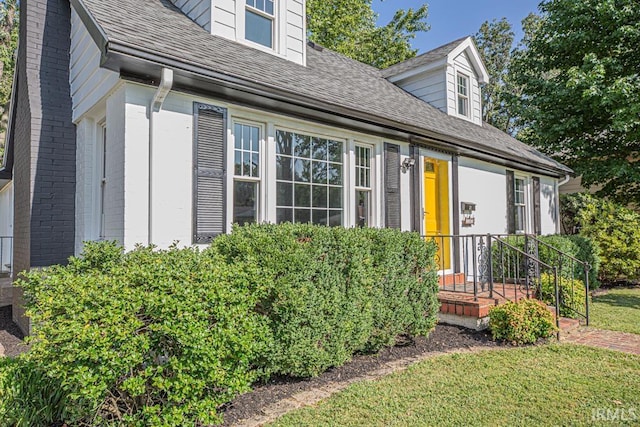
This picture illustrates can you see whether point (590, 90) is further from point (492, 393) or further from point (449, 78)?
point (492, 393)

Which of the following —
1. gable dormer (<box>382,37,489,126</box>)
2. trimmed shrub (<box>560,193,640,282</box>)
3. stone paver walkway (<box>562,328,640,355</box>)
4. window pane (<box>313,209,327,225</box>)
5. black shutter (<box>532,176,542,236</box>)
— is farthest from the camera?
A: black shutter (<box>532,176,542,236</box>)

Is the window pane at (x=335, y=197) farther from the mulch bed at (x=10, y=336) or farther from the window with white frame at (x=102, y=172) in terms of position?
the mulch bed at (x=10, y=336)

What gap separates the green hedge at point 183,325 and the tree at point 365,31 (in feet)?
54.1

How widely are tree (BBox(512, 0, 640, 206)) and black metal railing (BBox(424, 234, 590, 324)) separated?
402 centimetres

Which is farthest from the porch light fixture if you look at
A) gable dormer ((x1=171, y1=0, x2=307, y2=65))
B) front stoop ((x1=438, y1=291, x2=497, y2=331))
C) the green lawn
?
the green lawn

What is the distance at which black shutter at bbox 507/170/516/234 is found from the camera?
999cm

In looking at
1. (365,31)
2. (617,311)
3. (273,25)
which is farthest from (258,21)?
(365,31)

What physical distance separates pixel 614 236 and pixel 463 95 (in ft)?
18.2

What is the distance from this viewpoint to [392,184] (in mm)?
6945

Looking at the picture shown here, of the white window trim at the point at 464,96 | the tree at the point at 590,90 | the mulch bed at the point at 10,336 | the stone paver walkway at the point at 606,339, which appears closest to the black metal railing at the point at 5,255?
the mulch bed at the point at 10,336

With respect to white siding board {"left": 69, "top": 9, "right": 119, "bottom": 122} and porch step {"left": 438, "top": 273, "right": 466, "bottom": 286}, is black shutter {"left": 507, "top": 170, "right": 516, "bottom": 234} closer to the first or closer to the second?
porch step {"left": 438, "top": 273, "right": 466, "bottom": 286}

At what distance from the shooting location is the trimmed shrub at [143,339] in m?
2.38

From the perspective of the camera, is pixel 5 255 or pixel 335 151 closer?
pixel 335 151

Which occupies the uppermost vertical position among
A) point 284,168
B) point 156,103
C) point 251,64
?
point 251,64
